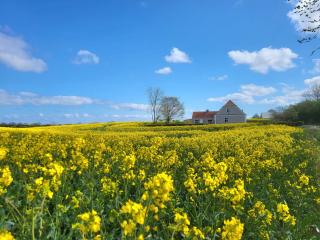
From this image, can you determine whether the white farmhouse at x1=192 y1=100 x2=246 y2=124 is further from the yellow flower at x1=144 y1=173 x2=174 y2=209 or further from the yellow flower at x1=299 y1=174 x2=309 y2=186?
the yellow flower at x1=144 y1=173 x2=174 y2=209

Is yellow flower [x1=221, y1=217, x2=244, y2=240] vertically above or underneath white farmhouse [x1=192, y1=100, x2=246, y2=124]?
underneath

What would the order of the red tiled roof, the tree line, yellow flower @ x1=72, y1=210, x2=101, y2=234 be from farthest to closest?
the red tiled roof < the tree line < yellow flower @ x1=72, y1=210, x2=101, y2=234

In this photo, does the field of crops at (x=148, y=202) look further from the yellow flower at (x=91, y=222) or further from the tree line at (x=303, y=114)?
the tree line at (x=303, y=114)

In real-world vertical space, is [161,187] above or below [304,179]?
Answer: above

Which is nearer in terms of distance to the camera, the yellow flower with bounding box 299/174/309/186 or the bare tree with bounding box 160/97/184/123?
the yellow flower with bounding box 299/174/309/186

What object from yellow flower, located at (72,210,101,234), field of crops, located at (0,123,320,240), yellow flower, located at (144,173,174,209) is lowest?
field of crops, located at (0,123,320,240)

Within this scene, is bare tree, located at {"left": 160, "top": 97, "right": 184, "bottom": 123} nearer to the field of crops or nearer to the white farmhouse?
the white farmhouse

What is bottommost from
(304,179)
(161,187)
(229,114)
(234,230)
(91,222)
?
(304,179)

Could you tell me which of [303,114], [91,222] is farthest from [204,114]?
[91,222]

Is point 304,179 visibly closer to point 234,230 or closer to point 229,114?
point 234,230

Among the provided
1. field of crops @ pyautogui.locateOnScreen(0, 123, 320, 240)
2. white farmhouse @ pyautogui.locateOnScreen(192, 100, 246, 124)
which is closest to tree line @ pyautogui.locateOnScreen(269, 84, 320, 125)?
white farmhouse @ pyautogui.locateOnScreen(192, 100, 246, 124)

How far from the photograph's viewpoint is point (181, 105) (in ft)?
298

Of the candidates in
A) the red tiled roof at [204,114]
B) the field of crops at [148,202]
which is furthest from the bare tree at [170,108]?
the field of crops at [148,202]

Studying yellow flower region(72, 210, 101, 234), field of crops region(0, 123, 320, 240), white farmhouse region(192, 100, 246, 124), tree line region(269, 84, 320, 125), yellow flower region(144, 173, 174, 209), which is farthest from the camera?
white farmhouse region(192, 100, 246, 124)
